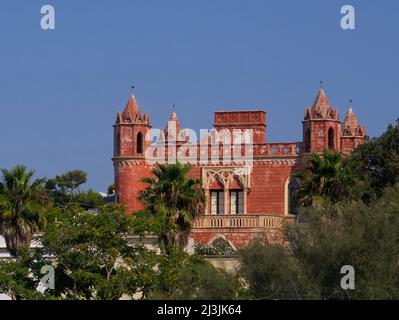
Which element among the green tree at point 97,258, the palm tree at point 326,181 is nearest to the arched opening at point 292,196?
the palm tree at point 326,181

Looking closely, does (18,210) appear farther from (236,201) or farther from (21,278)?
(236,201)

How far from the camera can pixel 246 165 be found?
8188cm

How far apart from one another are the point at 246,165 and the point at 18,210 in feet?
62.7

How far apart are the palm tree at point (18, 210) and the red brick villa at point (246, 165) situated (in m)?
15.6

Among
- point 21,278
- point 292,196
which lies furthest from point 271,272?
point 292,196

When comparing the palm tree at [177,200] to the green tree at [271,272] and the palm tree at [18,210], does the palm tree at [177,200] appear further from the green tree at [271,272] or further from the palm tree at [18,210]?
the green tree at [271,272]

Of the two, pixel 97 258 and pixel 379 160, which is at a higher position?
pixel 379 160

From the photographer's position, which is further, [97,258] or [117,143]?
[117,143]

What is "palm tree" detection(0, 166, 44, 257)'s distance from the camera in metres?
64.7

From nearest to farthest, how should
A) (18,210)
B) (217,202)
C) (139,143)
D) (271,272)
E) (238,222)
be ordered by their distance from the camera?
(271,272) → (18,210) → (238,222) → (217,202) → (139,143)

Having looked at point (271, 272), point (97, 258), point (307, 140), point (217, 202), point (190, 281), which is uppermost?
point (307, 140)

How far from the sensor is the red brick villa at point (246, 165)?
3169 inches

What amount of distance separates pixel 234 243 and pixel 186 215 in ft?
33.6
